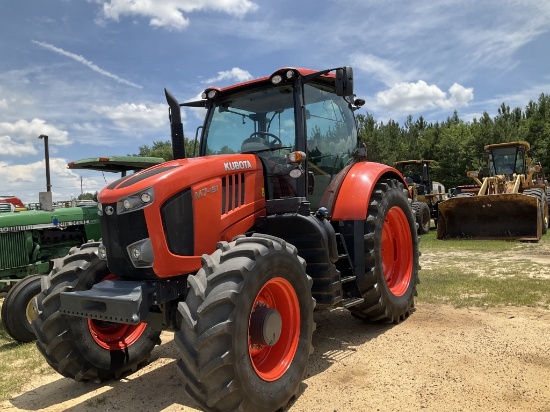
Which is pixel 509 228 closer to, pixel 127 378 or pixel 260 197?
pixel 260 197

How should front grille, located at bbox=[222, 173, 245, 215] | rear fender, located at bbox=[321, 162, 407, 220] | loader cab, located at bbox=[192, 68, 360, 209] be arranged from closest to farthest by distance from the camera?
front grille, located at bbox=[222, 173, 245, 215]
loader cab, located at bbox=[192, 68, 360, 209]
rear fender, located at bbox=[321, 162, 407, 220]

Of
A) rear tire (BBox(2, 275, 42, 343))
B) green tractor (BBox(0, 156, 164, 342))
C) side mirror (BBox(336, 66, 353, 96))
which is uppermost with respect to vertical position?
side mirror (BBox(336, 66, 353, 96))

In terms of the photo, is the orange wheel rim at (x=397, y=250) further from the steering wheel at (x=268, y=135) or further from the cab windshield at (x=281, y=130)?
the steering wheel at (x=268, y=135)

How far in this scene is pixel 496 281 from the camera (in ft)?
23.1

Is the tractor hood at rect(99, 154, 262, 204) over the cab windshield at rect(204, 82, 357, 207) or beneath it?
beneath

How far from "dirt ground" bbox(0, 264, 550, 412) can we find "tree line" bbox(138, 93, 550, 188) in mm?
25214

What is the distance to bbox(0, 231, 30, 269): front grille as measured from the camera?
6699 mm

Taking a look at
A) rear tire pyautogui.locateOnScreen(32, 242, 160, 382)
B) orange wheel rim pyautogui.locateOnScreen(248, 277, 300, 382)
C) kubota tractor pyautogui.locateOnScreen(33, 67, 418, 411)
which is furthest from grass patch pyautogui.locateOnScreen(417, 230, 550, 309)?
rear tire pyautogui.locateOnScreen(32, 242, 160, 382)

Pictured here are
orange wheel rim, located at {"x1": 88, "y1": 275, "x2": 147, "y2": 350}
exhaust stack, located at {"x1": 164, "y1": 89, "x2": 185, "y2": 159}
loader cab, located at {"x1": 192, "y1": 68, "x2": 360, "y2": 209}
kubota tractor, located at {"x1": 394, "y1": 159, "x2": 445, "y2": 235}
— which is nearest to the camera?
orange wheel rim, located at {"x1": 88, "y1": 275, "x2": 147, "y2": 350}

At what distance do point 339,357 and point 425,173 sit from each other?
16.9 m

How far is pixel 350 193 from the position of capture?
485cm

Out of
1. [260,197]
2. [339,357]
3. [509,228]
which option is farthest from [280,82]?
[509,228]

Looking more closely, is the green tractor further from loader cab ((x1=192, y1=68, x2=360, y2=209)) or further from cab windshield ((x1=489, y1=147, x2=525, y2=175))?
cab windshield ((x1=489, y1=147, x2=525, y2=175))

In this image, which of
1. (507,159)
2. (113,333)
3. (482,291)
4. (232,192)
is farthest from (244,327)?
(507,159)
